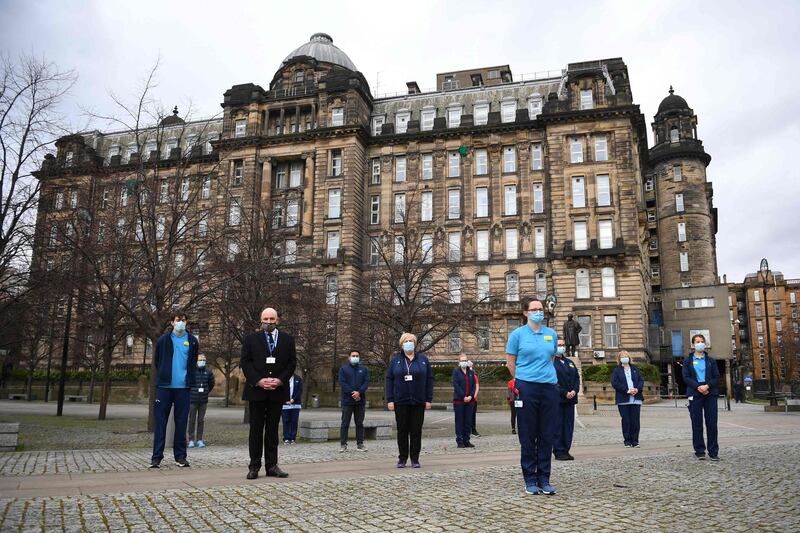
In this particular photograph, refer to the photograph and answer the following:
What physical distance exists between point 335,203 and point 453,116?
48.4 feet

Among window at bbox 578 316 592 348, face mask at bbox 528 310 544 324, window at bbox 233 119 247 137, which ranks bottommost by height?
face mask at bbox 528 310 544 324

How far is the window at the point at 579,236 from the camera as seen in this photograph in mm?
57688

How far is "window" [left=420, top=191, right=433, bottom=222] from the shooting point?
62.5 meters

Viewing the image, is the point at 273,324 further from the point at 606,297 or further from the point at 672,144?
the point at 672,144

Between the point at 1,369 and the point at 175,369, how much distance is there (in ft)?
176

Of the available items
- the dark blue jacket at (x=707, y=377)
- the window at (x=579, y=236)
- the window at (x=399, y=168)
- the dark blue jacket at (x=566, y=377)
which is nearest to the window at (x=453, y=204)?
the window at (x=399, y=168)

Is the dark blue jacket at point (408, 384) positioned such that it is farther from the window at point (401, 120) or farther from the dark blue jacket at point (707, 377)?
the window at point (401, 120)

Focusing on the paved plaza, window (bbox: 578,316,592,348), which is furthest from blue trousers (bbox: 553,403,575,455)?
window (bbox: 578,316,592,348)

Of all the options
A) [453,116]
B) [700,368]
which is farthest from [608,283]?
[700,368]

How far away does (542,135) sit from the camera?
6144cm

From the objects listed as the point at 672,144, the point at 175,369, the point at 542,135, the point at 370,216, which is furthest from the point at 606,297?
the point at 175,369

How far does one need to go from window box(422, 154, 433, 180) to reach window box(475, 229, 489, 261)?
7.27 m

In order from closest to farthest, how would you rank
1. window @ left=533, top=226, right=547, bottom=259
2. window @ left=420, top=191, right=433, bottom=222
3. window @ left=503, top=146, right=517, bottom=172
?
window @ left=533, top=226, right=547, bottom=259
window @ left=503, top=146, right=517, bottom=172
window @ left=420, top=191, right=433, bottom=222

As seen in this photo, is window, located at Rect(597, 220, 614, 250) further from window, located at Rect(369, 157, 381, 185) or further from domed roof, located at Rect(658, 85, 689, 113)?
domed roof, located at Rect(658, 85, 689, 113)
